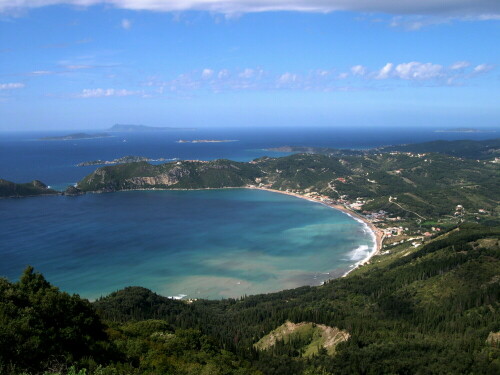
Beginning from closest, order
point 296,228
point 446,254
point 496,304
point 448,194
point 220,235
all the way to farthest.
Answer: point 496,304 → point 446,254 → point 220,235 → point 296,228 → point 448,194

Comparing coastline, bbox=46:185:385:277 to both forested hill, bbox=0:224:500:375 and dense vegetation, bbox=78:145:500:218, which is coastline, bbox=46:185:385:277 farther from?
forested hill, bbox=0:224:500:375

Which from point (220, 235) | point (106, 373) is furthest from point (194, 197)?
point (106, 373)

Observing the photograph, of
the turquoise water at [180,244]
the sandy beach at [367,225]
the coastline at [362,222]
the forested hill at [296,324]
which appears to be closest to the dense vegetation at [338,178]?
the coastline at [362,222]

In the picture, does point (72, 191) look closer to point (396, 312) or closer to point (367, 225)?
point (367, 225)

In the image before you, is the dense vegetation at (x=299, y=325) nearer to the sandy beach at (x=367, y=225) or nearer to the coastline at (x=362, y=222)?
the coastline at (x=362, y=222)

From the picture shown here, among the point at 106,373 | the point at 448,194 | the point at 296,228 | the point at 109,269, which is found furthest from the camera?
the point at 448,194

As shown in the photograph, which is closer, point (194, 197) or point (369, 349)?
point (369, 349)

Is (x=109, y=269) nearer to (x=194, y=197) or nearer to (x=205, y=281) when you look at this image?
(x=205, y=281)
